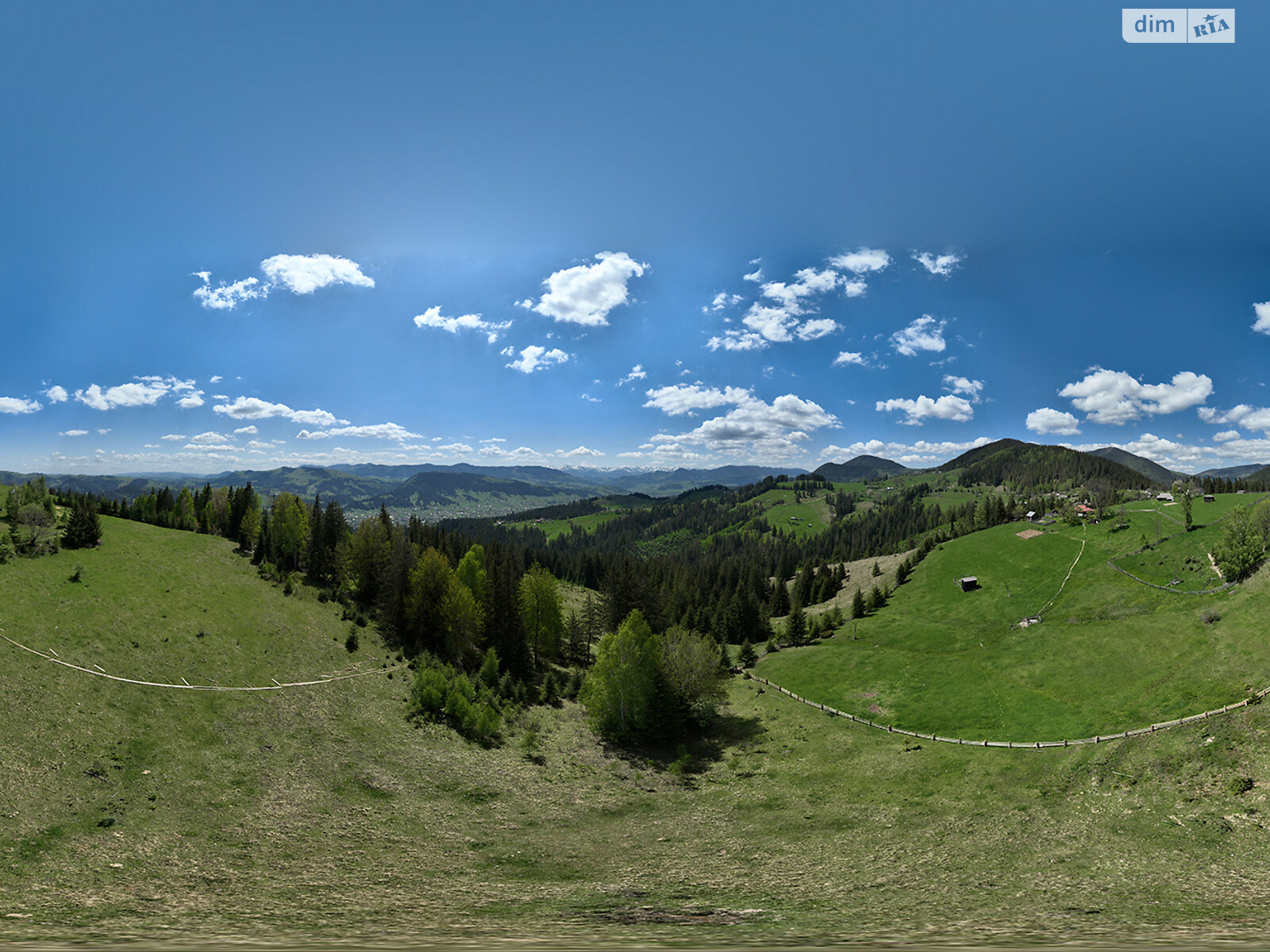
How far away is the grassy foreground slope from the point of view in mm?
13797

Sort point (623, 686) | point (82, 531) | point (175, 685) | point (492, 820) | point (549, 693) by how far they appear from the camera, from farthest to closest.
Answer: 1. point (549, 693)
2. point (82, 531)
3. point (623, 686)
4. point (175, 685)
5. point (492, 820)

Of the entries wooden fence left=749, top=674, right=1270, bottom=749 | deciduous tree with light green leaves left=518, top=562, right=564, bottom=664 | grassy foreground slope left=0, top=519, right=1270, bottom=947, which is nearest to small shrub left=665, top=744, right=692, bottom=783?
grassy foreground slope left=0, top=519, right=1270, bottom=947

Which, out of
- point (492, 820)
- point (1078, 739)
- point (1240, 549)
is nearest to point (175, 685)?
point (492, 820)

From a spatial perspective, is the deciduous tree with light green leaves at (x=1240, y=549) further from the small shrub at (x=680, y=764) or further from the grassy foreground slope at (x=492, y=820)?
the small shrub at (x=680, y=764)

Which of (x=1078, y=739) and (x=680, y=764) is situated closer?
(x=680, y=764)

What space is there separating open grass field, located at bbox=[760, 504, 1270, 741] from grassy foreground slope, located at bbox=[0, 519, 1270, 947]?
1395cm

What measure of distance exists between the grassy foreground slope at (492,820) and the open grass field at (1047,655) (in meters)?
14.0

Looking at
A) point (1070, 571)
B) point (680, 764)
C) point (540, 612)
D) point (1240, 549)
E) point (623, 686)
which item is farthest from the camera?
point (1070, 571)

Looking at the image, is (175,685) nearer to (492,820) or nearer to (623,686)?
(492,820)

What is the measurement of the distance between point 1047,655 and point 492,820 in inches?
3107

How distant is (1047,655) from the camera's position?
230ft

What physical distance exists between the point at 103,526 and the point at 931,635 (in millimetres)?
130287

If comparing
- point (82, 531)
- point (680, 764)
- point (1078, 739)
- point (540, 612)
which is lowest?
point (680, 764)

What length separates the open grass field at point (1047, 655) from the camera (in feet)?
169
